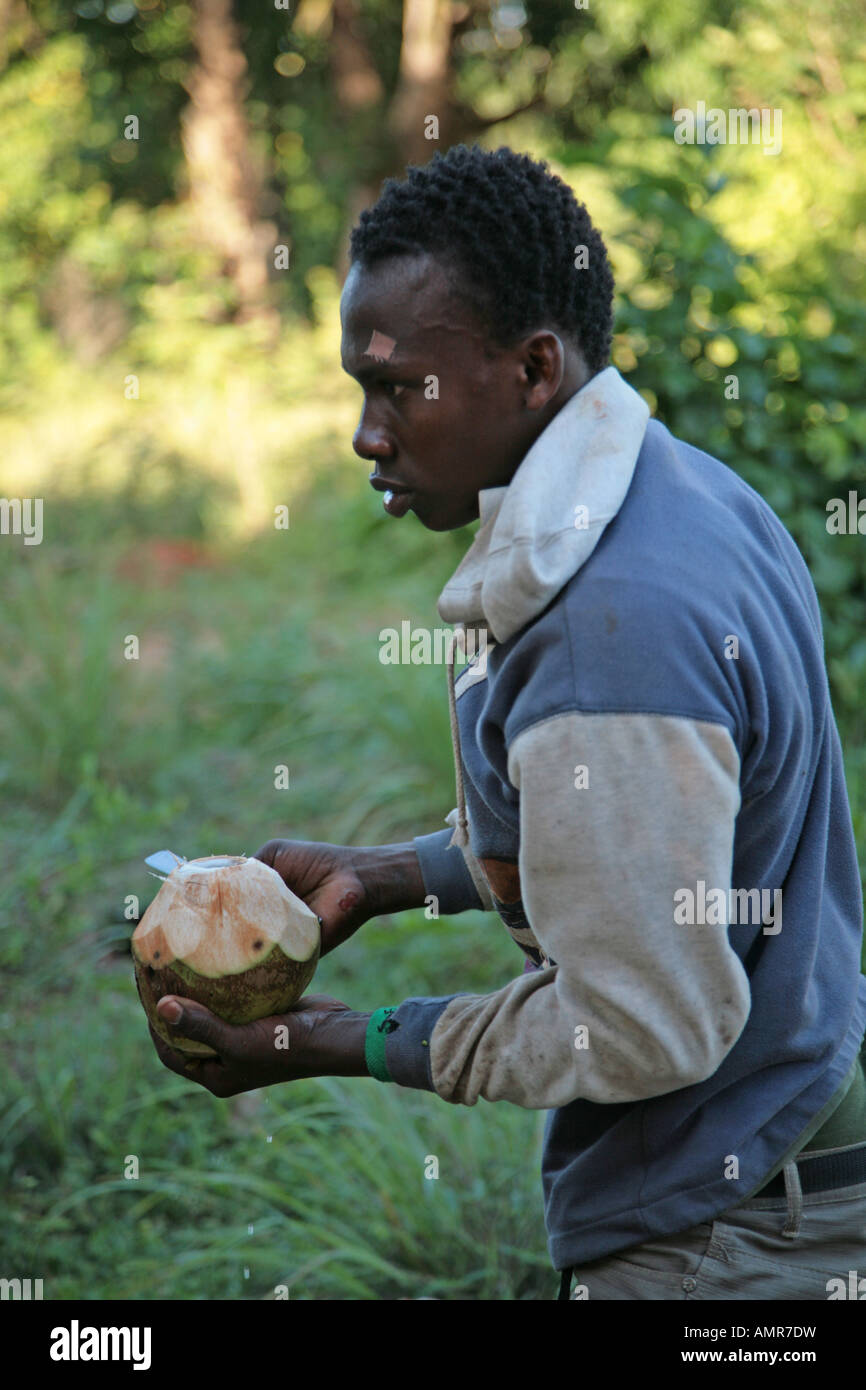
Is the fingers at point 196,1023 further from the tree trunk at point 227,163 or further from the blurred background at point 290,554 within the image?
the tree trunk at point 227,163

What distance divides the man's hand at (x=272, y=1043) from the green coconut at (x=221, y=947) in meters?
0.03

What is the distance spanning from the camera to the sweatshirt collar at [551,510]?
1335mm

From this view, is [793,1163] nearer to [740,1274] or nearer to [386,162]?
[740,1274]

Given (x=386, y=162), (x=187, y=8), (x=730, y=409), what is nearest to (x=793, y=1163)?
(x=730, y=409)

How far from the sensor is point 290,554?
7324mm

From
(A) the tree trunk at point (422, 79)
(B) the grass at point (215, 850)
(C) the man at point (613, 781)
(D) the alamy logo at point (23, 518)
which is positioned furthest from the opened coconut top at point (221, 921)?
(A) the tree trunk at point (422, 79)

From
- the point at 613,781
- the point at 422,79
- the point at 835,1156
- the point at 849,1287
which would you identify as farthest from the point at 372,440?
the point at 422,79

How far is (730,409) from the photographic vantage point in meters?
4.30

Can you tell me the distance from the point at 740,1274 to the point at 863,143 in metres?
7.76

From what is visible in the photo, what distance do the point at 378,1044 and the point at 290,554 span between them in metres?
5.87

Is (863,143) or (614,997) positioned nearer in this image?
(614,997)

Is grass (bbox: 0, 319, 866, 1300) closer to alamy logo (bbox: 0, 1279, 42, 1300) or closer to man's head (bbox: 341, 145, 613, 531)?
alamy logo (bbox: 0, 1279, 42, 1300)

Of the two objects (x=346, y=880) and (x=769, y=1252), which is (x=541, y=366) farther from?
(x=769, y=1252)
